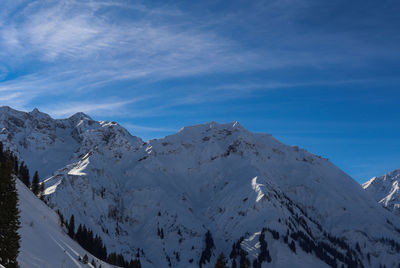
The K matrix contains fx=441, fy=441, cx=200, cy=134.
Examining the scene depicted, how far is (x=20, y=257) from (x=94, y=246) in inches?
4756

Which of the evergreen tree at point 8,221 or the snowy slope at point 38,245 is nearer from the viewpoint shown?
the evergreen tree at point 8,221

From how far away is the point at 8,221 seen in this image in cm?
4059

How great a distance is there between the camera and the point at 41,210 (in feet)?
263

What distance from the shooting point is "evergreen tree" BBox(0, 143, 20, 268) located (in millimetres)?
38969

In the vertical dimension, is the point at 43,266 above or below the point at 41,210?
below

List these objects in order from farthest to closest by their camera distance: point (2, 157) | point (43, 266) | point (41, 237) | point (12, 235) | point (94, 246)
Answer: point (94, 246) < point (2, 157) < point (41, 237) < point (43, 266) < point (12, 235)

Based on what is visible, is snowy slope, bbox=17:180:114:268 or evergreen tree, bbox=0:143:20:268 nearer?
evergreen tree, bbox=0:143:20:268

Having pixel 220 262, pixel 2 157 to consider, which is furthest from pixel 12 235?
pixel 2 157

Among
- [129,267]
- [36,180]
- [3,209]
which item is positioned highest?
[36,180]

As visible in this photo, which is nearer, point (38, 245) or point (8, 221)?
point (8, 221)

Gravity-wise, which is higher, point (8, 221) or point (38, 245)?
point (8, 221)

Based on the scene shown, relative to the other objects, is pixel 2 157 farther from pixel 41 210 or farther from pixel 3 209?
pixel 3 209

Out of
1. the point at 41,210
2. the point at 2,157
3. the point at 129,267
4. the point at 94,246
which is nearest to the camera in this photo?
the point at 41,210

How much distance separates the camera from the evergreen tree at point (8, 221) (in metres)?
39.0
